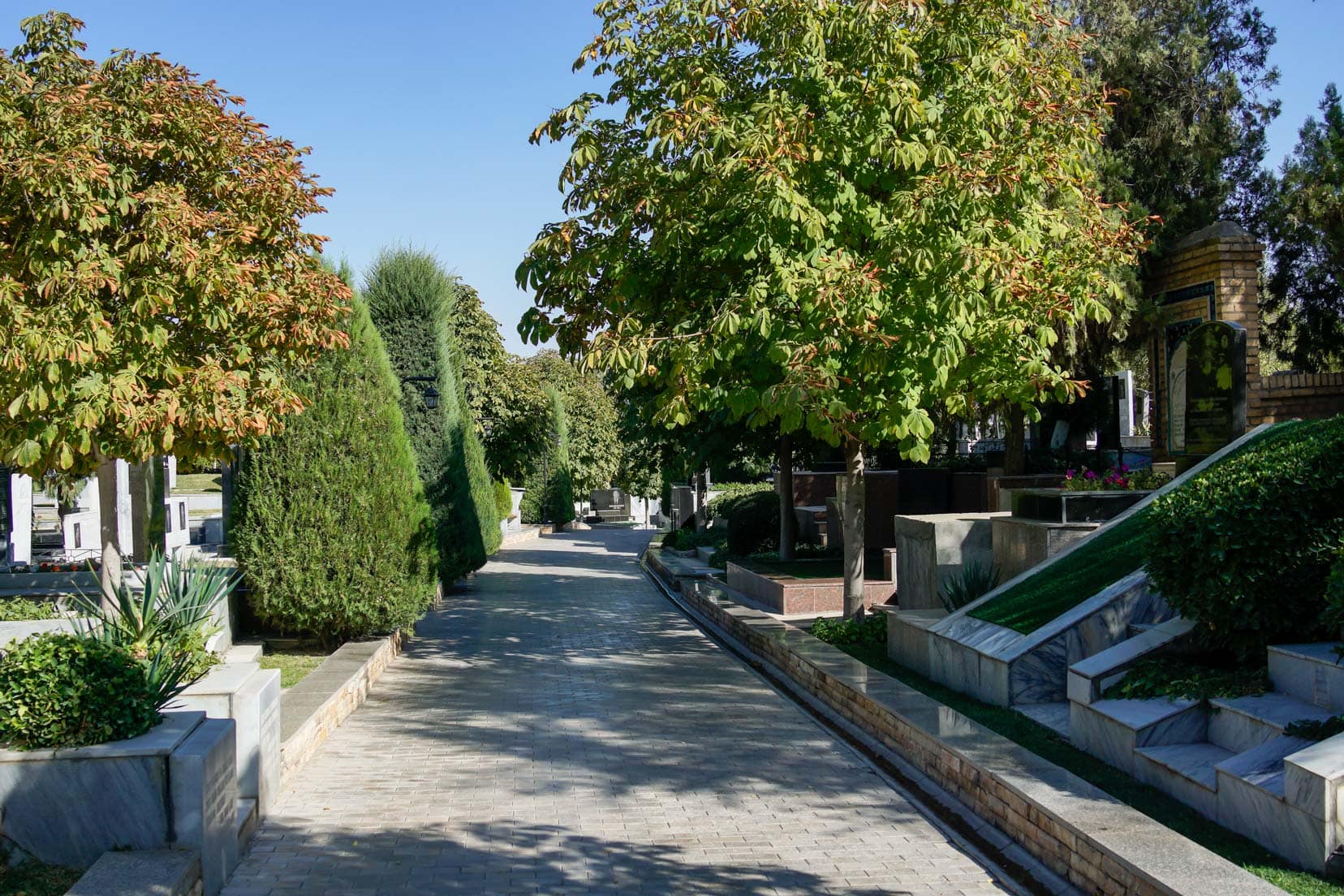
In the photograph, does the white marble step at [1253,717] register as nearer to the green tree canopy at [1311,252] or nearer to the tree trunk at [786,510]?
the green tree canopy at [1311,252]

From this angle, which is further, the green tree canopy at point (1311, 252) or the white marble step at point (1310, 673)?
the green tree canopy at point (1311, 252)

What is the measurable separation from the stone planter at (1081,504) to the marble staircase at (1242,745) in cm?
374

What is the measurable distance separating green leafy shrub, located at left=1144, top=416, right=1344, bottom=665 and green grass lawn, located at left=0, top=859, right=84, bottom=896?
5995 mm

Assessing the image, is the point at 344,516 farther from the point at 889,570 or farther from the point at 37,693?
the point at 889,570

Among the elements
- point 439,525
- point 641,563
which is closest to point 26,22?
point 439,525

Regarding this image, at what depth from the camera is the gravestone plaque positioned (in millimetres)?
11430

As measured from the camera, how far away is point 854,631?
11.8m

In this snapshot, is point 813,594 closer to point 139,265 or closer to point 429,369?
point 429,369

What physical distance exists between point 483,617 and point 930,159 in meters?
9.88

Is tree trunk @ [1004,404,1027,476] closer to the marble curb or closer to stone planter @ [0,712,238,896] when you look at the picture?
the marble curb

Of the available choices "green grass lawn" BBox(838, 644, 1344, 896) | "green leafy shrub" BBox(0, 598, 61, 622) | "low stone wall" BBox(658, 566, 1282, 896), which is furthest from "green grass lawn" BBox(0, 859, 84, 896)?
"green leafy shrub" BBox(0, 598, 61, 622)

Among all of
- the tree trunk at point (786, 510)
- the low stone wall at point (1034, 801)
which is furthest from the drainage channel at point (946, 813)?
the tree trunk at point (786, 510)

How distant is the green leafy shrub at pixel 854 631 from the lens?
1172cm

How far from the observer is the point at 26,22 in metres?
9.41
